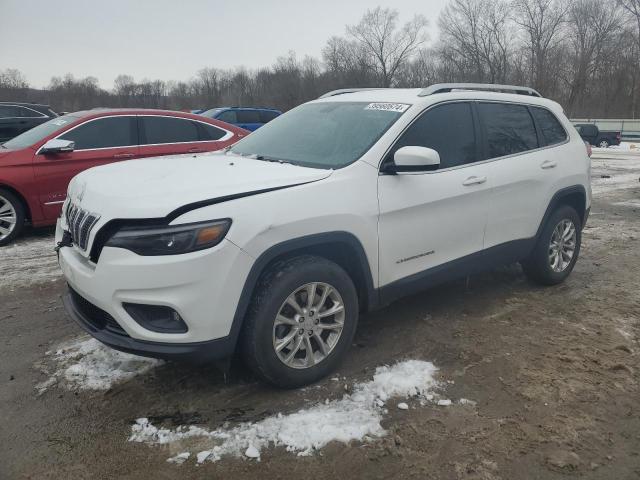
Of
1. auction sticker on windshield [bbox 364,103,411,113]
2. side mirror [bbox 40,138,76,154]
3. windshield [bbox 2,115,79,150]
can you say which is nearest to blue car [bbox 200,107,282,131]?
windshield [bbox 2,115,79,150]

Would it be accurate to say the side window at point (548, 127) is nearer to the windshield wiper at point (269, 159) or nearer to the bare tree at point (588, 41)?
the windshield wiper at point (269, 159)

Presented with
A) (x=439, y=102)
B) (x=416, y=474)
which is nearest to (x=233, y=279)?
(x=416, y=474)

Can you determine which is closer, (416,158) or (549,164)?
(416,158)

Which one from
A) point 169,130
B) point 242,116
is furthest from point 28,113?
point 169,130

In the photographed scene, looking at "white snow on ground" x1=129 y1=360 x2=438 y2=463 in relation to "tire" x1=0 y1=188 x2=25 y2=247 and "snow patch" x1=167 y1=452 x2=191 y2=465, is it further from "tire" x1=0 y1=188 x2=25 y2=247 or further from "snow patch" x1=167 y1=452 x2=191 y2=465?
"tire" x1=0 y1=188 x2=25 y2=247

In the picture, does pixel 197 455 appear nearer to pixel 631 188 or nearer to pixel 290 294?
pixel 290 294

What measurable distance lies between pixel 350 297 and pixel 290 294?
46 centimetres

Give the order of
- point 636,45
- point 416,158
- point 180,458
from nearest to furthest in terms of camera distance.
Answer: point 180,458 → point 416,158 → point 636,45

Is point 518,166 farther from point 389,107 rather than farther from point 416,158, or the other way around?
point 416,158

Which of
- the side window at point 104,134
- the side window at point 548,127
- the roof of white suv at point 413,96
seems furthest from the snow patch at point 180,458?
the side window at point 104,134

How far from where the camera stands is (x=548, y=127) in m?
4.87

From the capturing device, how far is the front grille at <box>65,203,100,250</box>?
288 centimetres

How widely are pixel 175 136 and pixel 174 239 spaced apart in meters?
5.43

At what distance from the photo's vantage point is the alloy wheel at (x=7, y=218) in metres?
6.45
